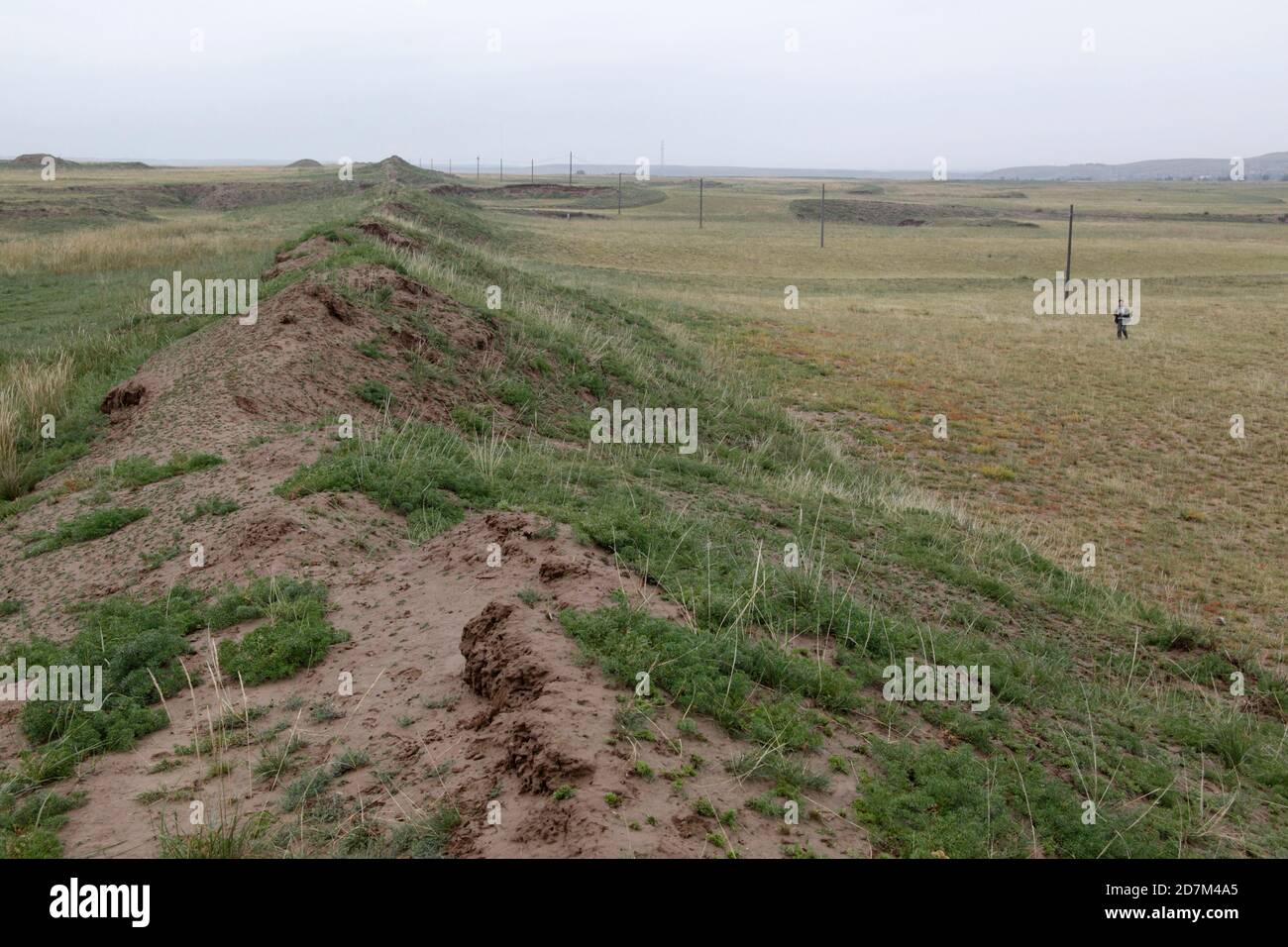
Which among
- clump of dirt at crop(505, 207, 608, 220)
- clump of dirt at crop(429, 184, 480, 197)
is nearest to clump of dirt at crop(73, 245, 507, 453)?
clump of dirt at crop(505, 207, 608, 220)

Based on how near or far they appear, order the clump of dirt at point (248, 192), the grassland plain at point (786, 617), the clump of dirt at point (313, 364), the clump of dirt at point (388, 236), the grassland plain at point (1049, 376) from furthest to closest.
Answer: the clump of dirt at point (248, 192) < the clump of dirt at point (388, 236) < the grassland plain at point (1049, 376) < the clump of dirt at point (313, 364) < the grassland plain at point (786, 617)

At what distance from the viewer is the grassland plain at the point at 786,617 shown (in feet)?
15.0

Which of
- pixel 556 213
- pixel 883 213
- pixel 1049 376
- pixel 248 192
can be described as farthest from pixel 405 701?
pixel 883 213

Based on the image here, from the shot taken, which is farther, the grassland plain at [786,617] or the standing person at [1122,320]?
the standing person at [1122,320]

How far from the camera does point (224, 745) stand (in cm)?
462

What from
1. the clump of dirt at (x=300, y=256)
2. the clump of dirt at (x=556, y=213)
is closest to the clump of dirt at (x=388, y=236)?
the clump of dirt at (x=300, y=256)

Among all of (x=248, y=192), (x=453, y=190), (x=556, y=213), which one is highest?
(x=453, y=190)

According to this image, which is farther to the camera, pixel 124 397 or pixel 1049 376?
pixel 1049 376

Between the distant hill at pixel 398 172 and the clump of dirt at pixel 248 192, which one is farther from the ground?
the distant hill at pixel 398 172

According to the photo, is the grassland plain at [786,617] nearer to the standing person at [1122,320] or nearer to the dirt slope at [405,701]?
the dirt slope at [405,701]

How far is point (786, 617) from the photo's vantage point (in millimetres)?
6324

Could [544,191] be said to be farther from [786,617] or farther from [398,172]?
[786,617]

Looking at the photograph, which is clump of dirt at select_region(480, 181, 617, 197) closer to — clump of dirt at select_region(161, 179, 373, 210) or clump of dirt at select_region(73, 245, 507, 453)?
clump of dirt at select_region(161, 179, 373, 210)

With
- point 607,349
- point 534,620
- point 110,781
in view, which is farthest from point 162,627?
point 607,349
